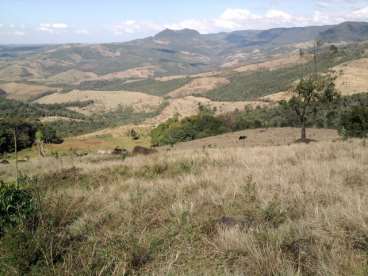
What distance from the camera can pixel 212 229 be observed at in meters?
4.77

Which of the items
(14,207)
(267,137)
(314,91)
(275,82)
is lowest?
(275,82)

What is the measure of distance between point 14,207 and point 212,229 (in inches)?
101

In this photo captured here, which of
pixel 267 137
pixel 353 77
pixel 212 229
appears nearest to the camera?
pixel 212 229

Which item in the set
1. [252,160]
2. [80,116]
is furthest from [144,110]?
[252,160]

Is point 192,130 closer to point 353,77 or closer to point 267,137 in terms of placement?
point 267,137

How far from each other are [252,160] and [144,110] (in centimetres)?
17396

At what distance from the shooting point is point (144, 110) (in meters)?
183

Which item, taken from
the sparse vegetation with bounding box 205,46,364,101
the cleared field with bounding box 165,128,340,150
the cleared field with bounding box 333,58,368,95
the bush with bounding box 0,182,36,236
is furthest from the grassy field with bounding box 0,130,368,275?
the sparse vegetation with bounding box 205,46,364,101

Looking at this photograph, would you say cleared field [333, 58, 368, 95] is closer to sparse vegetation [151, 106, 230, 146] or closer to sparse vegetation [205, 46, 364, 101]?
sparse vegetation [205, 46, 364, 101]

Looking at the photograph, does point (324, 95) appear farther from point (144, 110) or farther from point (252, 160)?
point (144, 110)

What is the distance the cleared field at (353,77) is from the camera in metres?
108

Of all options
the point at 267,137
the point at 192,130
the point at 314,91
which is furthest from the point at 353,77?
the point at 314,91

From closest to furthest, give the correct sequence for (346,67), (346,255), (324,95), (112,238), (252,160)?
1. (346,255)
2. (112,238)
3. (252,160)
4. (324,95)
5. (346,67)

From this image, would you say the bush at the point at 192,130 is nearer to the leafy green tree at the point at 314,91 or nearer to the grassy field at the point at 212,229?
the leafy green tree at the point at 314,91
